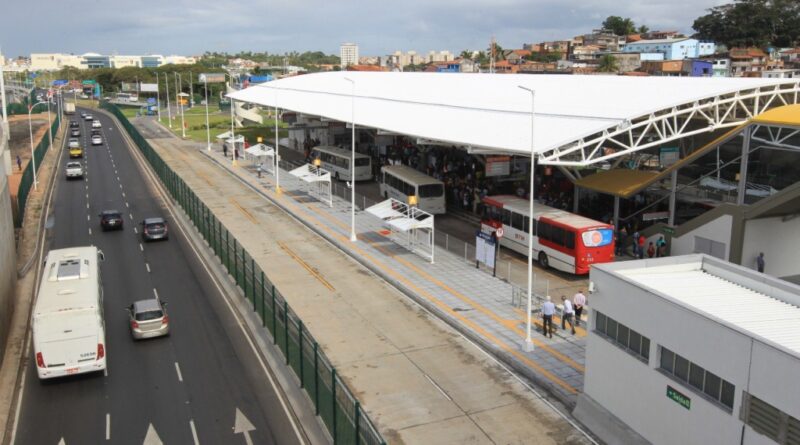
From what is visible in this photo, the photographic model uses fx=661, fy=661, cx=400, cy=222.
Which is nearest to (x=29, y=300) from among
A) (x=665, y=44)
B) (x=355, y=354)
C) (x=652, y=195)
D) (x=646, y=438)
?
(x=355, y=354)

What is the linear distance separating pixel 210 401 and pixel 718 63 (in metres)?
133

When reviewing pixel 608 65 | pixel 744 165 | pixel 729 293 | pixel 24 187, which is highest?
pixel 608 65

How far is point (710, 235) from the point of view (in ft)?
97.3

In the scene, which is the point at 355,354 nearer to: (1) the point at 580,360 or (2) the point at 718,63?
(1) the point at 580,360

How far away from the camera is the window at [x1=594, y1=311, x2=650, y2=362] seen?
14.7 metres

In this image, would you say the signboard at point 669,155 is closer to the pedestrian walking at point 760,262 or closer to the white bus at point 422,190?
the pedestrian walking at point 760,262

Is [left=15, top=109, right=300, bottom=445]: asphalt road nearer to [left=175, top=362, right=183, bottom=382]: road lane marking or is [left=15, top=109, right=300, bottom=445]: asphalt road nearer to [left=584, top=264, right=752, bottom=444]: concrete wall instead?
[left=175, top=362, right=183, bottom=382]: road lane marking

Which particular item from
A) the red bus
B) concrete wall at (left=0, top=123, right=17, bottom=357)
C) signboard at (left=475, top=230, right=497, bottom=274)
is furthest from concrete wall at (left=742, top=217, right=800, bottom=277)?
Result: concrete wall at (left=0, top=123, right=17, bottom=357)

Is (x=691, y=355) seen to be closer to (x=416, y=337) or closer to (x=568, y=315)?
(x=568, y=315)

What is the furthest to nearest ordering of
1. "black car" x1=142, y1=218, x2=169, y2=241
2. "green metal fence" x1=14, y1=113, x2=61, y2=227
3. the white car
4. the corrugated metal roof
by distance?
the white car
"green metal fence" x1=14, y1=113, x2=61, y2=227
"black car" x1=142, y1=218, x2=169, y2=241
the corrugated metal roof

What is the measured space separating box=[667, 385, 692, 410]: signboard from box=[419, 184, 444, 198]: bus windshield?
28.6 metres

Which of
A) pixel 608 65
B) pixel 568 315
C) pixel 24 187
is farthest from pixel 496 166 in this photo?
pixel 608 65

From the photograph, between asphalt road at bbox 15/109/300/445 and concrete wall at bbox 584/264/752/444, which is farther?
asphalt road at bbox 15/109/300/445

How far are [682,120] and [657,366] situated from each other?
90.4 feet
